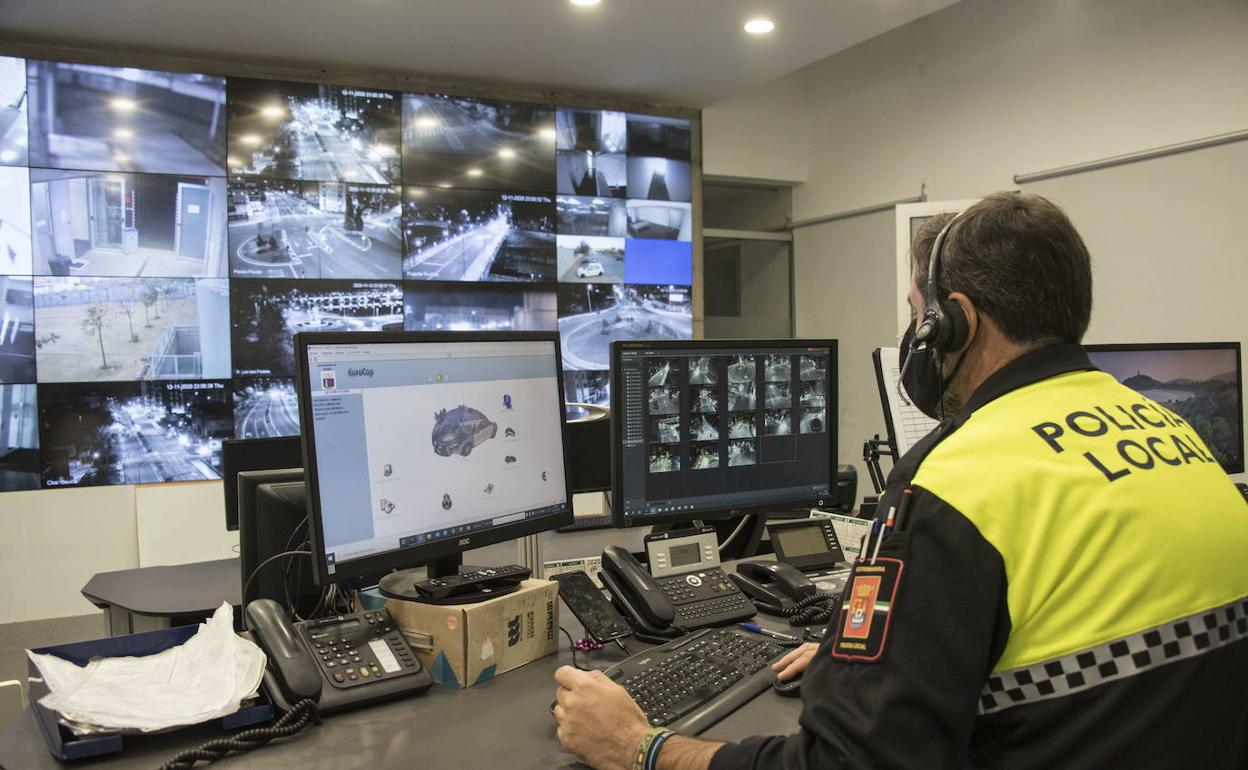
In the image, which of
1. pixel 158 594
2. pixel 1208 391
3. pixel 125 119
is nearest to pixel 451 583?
pixel 158 594

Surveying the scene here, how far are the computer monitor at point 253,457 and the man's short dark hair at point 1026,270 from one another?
5.96 ft

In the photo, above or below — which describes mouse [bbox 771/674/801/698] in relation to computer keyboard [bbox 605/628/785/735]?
below

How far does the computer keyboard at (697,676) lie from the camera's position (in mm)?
1214

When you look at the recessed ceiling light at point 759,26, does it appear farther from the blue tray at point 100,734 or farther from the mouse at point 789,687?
the blue tray at point 100,734

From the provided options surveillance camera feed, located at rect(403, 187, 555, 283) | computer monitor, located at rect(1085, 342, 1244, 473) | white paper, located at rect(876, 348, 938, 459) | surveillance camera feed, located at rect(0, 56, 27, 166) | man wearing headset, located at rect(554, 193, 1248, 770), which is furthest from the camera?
surveillance camera feed, located at rect(403, 187, 555, 283)

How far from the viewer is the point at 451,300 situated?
16.7 ft

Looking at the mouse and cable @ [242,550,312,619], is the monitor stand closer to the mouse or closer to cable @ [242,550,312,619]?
cable @ [242,550,312,619]

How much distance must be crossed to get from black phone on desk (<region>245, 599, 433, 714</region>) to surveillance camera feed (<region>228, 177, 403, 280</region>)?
3.68m

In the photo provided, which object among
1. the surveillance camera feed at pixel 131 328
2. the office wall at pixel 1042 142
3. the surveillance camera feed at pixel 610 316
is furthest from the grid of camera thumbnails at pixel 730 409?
the surveillance camera feed at pixel 131 328

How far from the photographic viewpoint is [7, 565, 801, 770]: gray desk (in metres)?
1.08

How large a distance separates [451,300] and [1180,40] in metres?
3.80

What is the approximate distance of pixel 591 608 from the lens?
1.58 metres

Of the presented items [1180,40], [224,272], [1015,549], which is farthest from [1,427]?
[1180,40]

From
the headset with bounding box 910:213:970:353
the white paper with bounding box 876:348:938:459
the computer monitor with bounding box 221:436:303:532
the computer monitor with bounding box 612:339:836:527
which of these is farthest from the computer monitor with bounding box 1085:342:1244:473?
the computer monitor with bounding box 221:436:303:532
